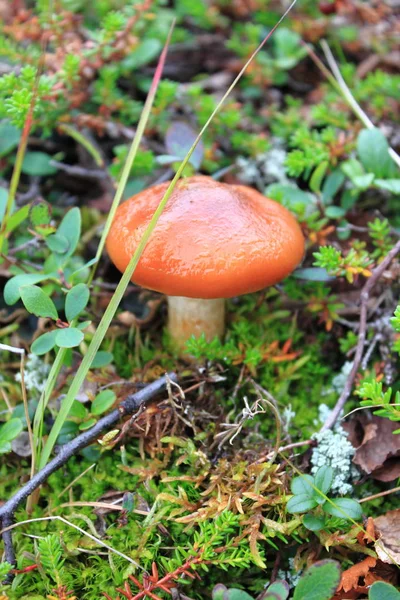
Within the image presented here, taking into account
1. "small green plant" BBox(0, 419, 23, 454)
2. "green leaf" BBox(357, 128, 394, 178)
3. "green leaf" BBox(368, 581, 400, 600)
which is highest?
"green leaf" BBox(357, 128, 394, 178)

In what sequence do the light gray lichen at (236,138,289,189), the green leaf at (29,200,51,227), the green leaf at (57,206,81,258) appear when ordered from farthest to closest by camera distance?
the light gray lichen at (236,138,289,189) → the green leaf at (29,200,51,227) → the green leaf at (57,206,81,258)

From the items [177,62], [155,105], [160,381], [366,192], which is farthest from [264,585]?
[177,62]

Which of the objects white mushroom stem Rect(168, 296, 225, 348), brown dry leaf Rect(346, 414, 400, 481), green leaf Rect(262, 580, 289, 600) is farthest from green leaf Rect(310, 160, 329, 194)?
green leaf Rect(262, 580, 289, 600)

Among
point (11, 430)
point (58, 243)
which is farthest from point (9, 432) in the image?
point (58, 243)

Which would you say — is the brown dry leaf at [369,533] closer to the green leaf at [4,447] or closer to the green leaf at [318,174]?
the green leaf at [4,447]

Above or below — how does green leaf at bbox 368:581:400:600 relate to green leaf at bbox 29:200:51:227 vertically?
below

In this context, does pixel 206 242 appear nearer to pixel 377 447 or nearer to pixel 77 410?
pixel 77 410

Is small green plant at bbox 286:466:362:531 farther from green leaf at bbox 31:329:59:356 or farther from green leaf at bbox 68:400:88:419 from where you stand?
green leaf at bbox 31:329:59:356
